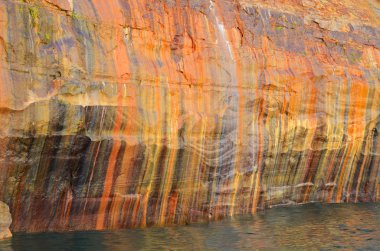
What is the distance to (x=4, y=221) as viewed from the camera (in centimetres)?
1205

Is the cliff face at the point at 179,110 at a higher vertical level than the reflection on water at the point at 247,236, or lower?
higher

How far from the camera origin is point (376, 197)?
20641mm

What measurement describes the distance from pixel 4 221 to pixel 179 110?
468 centimetres

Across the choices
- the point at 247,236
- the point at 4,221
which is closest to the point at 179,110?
the point at 247,236

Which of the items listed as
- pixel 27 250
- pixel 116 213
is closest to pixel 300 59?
pixel 116 213

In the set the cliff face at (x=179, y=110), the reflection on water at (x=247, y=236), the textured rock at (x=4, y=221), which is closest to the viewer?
the textured rock at (x=4, y=221)

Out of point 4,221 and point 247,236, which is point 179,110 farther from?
point 4,221

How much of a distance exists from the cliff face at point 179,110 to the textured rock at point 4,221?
0.60 feet

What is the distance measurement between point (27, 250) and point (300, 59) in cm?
1011

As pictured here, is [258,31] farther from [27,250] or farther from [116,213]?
[27,250]

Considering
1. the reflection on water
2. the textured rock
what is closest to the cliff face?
the textured rock

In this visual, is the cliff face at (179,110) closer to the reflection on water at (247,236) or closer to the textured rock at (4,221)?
the textured rock at (4,221)

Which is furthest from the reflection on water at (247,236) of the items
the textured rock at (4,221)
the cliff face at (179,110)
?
the cliff face at (179,110)

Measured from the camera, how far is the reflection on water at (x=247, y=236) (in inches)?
485
